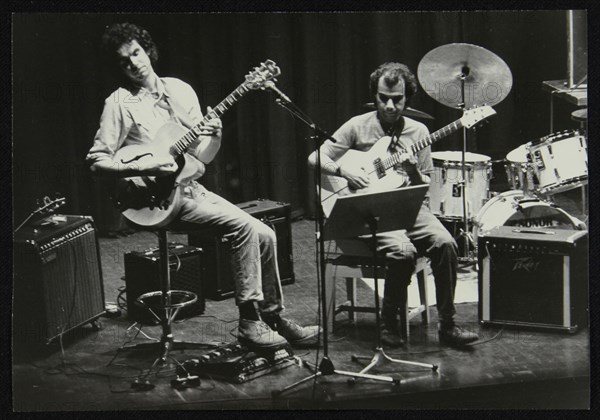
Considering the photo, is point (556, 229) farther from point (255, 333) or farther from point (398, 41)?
point (255, 333)

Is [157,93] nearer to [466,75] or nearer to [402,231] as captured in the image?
[402,231]

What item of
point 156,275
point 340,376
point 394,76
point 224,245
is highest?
point 394,76

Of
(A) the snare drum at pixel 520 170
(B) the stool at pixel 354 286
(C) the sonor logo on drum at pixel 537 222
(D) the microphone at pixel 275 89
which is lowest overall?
(B) the stool at pixel 354 286

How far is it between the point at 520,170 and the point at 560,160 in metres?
0.30

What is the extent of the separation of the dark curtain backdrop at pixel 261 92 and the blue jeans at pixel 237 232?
0.85 meters

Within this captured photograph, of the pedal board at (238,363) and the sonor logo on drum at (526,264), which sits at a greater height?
the sonor logo on drum at (526,264)

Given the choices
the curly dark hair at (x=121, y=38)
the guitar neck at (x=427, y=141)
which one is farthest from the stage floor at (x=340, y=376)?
the curly dark hair at (x=121, y=38)

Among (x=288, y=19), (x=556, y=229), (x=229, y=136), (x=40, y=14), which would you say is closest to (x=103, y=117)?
(x=40, y=14)

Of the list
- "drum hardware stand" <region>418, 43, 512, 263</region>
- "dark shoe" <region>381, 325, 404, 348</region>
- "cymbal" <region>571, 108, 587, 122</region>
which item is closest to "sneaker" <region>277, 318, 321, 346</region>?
"dark shoe" <region>381, 325, 404, 348</region>

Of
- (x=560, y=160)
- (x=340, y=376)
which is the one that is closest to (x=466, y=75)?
(x=560, y=160)

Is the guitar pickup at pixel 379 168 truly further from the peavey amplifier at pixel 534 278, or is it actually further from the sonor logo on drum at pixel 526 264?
the sonor logo on drum at pixel 526 264

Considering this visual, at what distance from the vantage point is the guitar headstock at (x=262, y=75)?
523cm

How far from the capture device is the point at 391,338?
5.80m

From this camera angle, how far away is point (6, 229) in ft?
18.4
